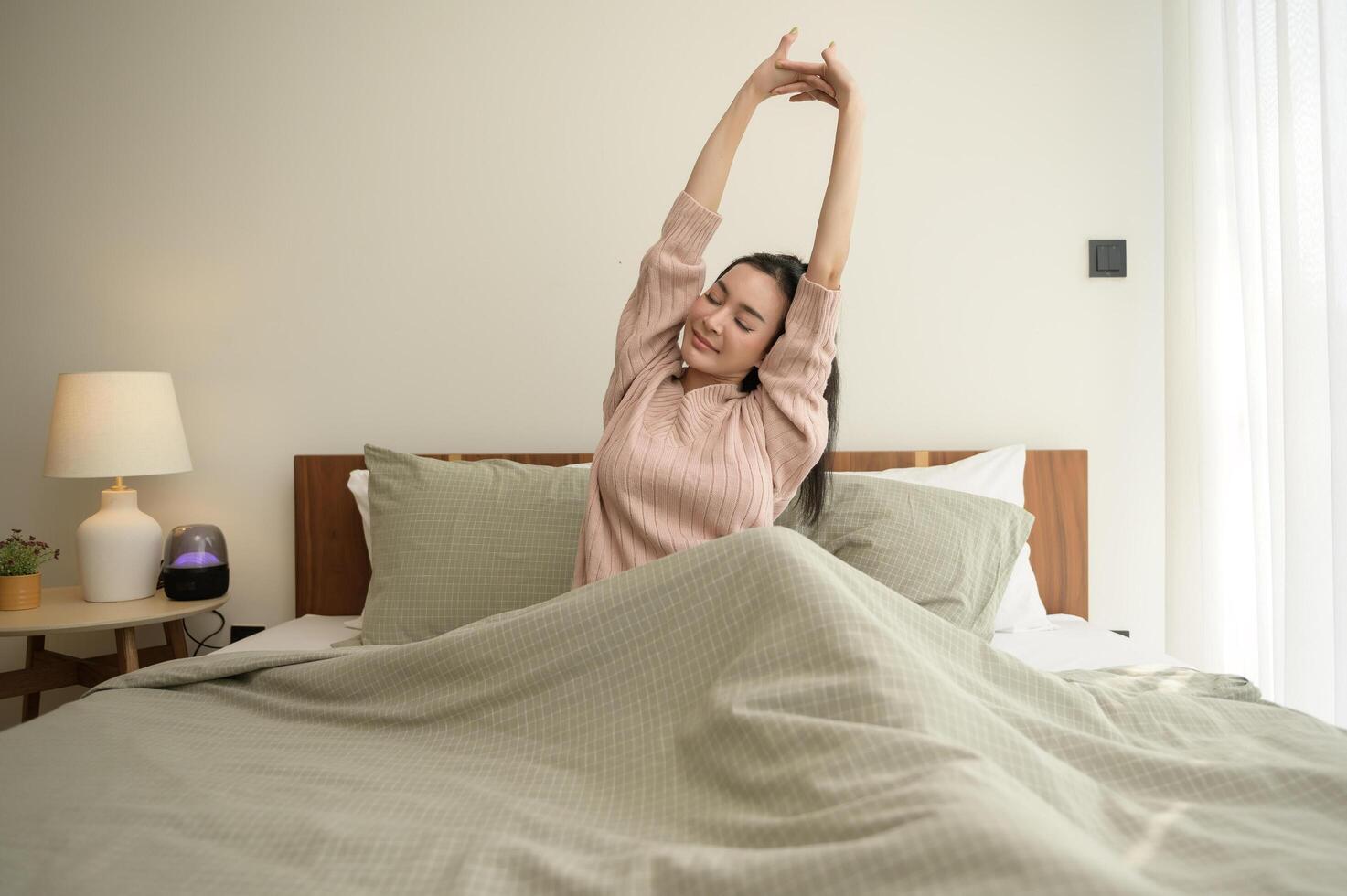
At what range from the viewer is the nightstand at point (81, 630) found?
6.62 ft

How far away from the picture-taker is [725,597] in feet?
3.65

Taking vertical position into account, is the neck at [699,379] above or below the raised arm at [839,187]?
below

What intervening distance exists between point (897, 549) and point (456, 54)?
1.60m

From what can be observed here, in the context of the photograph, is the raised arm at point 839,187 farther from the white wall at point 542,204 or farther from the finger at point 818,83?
the white wall at point 542,204

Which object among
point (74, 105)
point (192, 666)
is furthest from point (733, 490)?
point (74, 105)

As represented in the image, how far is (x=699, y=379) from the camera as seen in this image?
1.70m

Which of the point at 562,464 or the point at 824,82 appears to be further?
the point at 562,464

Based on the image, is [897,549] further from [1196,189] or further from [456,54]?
[456,54]

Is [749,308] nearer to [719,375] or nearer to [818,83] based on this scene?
[719,375]

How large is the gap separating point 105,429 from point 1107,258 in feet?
7.76

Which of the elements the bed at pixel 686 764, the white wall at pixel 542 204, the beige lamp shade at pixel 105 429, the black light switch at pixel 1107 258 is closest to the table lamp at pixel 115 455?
the beige lamp shade at pixel 105 429

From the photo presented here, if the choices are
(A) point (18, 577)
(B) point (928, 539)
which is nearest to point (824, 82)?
(B) point (928, 539)

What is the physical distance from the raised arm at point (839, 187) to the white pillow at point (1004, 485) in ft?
2.04

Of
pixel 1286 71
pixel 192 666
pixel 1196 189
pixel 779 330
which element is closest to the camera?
pixel 192 666
